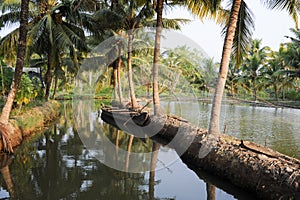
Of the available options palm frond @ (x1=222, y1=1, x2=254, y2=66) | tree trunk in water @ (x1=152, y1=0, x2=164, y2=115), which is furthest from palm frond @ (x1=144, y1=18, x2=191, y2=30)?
palm frond @ (x1=222, y1=1, x2=254, y2=66)

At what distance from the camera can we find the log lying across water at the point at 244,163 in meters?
5.03

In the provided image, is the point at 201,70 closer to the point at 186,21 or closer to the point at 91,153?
the point at 186,21

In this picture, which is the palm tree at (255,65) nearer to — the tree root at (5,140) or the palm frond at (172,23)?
the palm frond at (172,23)

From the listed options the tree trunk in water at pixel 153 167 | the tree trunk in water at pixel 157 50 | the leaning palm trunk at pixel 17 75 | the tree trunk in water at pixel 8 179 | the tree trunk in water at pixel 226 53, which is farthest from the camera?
the tree trunk in water at pixel 157 50

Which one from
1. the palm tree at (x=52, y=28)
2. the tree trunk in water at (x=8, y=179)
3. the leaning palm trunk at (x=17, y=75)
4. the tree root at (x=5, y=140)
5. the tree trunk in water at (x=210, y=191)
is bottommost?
the tree trunk in water at (x=210, y=191)

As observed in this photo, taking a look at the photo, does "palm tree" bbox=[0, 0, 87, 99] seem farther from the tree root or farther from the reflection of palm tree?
the reflection of palm tree

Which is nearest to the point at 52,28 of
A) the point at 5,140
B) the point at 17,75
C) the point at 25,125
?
the point at 25,125

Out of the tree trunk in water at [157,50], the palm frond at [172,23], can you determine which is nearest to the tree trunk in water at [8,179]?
the tree trunk in water at [157,50]

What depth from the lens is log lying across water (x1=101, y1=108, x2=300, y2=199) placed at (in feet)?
16.5

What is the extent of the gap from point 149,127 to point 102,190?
6.88 meters

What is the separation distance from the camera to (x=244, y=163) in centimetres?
598

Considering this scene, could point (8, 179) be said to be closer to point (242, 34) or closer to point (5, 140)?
point (5, 140)

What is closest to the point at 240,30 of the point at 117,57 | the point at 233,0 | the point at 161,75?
the point at 233,0

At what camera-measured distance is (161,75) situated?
87.8 feet
